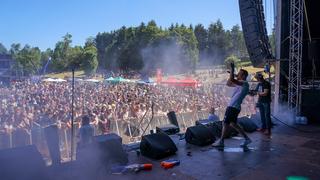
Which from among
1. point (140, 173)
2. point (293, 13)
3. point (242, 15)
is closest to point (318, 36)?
point (293, 13)

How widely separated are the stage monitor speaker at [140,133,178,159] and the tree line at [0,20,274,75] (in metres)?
41.9

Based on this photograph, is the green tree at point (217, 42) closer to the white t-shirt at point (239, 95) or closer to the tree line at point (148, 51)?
the tree line at point (148, 51)

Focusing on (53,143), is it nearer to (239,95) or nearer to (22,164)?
(22,164)

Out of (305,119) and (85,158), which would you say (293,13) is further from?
(85,158)

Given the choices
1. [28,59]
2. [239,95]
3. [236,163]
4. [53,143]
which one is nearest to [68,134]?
[53,143]

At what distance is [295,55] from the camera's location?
8656mm

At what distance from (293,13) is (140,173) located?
6.44 m

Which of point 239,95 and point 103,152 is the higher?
point 239,95

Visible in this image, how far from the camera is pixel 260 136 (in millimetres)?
6688

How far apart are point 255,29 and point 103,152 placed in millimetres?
6592

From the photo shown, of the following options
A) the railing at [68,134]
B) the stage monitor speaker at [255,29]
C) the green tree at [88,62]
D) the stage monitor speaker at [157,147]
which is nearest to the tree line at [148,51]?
the green tree at [88,62]

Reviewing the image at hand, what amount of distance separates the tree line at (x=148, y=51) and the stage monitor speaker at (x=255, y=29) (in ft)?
122

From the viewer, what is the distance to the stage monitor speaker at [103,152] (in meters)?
4.44

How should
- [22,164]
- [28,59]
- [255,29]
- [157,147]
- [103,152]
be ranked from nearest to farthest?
[22,164], [103,152], [157,147], [255,29], [28,59]
